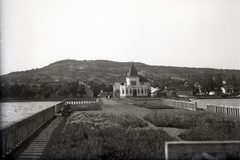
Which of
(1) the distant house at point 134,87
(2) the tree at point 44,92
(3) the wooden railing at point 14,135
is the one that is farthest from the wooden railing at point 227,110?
(1) the distant house at point 134,87

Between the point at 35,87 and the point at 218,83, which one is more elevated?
the point at 218,83

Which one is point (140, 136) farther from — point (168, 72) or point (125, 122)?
point (168, 72)

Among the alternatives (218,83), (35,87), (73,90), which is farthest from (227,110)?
(218,83)

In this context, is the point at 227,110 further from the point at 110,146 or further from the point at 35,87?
the point at 35,87

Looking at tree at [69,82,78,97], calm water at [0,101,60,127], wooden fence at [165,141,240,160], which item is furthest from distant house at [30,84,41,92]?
wooden fence at [165,141,240,160]

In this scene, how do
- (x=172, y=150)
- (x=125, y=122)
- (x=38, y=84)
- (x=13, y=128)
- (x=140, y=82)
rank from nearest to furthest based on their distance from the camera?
1. (x=172, y=150)
2. (x=13, y=128)
3. (x=125, y=122)
4. (x=38, y=84)
5. (x=140, y=82)

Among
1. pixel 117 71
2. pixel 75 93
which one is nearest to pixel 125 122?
pixel 75 93

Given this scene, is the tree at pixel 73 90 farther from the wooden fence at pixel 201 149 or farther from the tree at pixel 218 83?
the wooden fence at pixel 201 149

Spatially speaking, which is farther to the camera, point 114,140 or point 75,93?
point 75,93

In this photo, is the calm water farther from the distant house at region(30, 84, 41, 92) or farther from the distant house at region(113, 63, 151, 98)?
the distant house at region(113, 63, 151, 98)
